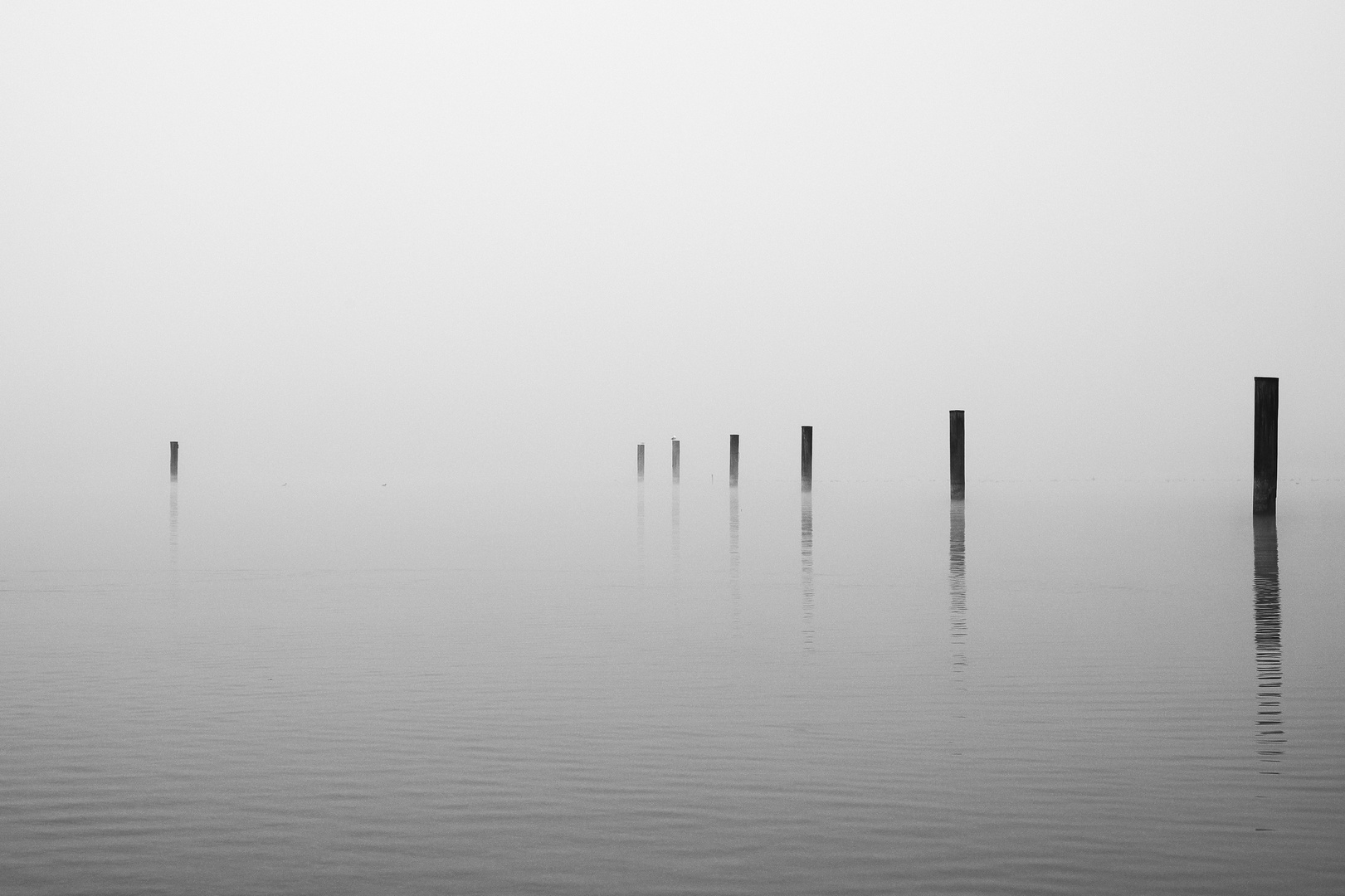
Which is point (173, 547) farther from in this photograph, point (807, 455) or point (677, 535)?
point (807, 455)

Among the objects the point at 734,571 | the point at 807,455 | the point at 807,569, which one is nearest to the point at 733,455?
the point at 807,455

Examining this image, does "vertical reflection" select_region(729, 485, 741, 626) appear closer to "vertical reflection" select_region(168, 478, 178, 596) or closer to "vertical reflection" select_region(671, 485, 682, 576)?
"vertical reflection" select_region(671, 485, 682, 576)

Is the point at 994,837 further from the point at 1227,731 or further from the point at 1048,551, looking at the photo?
the point at 1048,551

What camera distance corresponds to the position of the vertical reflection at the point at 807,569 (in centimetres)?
1081

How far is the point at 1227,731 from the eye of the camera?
6.54 meters

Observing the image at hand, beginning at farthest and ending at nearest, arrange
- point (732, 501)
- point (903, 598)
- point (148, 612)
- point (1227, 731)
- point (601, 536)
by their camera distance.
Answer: point (732, 501), point (601, 536), point (903, 598), point (148, 612), point (1227, 731)

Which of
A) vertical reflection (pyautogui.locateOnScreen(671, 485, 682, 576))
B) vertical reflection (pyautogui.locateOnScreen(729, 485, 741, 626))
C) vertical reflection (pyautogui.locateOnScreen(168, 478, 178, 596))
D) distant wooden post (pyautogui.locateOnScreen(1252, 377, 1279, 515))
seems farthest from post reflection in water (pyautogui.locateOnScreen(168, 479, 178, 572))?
distant wooden post (pyautogui.locateOnScreen(1252, 377, 1279, 515))

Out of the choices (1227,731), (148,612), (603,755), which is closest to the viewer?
(603,755)

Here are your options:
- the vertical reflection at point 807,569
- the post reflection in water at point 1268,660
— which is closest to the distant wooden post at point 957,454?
the vertical reflection at point 807,569

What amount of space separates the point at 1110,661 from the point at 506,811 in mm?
5174

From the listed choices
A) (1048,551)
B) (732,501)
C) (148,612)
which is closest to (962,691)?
(148,612)

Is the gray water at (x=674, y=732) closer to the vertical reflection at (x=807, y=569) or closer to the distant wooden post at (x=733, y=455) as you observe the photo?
the vertical reflection at (x=807, y=569)

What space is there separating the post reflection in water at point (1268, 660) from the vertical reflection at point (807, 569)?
2.95 metres

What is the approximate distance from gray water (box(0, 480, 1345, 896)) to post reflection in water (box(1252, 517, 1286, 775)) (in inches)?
1.7
